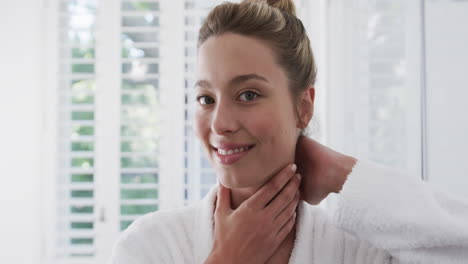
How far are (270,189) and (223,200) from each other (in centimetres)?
12

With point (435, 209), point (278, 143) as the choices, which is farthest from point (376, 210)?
point (278, 143)

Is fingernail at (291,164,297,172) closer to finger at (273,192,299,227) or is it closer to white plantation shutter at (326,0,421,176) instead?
finger at (273,192,299,227)

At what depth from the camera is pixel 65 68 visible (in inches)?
84.5

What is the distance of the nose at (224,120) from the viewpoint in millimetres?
850

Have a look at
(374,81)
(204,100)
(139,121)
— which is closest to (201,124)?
(204,100)

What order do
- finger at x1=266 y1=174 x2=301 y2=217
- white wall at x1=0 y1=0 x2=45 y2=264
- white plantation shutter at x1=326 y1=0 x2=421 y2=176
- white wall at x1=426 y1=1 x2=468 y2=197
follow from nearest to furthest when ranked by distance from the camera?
1. finger at x1=266 y1=174 x2=301 y2=217
2. white wall at x1=426 y1=1 x2=468 y2=197
3. white plantation shutter at x1=326 y1=0 x2=421 y2=176
4. white wall at x1=0 y1=0 x2=45 y2=264

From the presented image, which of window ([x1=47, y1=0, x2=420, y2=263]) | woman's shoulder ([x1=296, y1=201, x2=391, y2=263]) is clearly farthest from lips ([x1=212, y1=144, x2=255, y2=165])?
window ([x1=47, y1=0, x2=420, y2=263])

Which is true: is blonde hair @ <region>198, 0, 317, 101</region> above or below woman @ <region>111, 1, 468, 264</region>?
above

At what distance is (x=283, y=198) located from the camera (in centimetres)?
93

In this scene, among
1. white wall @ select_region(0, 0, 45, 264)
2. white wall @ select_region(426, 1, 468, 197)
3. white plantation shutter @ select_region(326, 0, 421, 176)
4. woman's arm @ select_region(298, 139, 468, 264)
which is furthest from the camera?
white wall @ select_region(0, 0, 45, 264)

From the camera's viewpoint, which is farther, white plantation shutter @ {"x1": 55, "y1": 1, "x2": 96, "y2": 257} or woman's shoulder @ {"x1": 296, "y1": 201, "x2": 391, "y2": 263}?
white plantation shutter @ {"x1": 55, "y1": 1, "x2": 96, "y2": 257}

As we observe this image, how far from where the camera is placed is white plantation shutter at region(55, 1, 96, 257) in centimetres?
210

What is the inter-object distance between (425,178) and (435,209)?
1.26 feet

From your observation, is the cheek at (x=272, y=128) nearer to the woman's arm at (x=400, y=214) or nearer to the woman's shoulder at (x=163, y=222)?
the woman's arm at (x=400, y=214)
